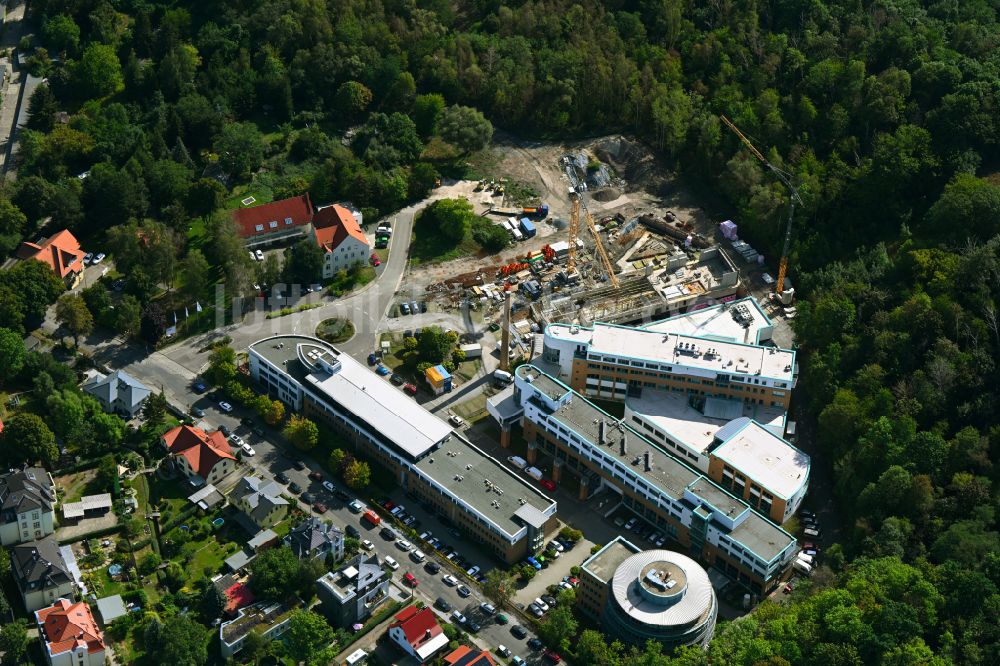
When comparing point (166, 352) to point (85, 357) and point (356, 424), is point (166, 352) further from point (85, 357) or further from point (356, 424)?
point (356, 424)

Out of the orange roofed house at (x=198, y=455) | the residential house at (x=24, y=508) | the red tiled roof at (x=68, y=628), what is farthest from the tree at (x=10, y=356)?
the red tiled roof at (x=68, y=628)

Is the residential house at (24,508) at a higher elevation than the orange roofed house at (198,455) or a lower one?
higher

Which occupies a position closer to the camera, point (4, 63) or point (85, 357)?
point (85, 357)

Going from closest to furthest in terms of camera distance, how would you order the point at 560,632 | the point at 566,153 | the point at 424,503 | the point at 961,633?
1. the point at 961,633
2. the point at 560,632
3. the point at 424,503
4. the point at 566,153

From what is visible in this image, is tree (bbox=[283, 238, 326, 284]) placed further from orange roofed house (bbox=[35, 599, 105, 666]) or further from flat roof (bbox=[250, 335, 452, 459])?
orange roofed house (bbox=[35, 599, 105, 666])

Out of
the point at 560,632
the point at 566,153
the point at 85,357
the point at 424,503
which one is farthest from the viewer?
the point at 566,153

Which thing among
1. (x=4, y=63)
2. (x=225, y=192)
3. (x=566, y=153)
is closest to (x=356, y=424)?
(x=225, y=192)

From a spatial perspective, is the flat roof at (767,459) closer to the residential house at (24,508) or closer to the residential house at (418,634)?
the residential house at (418,634)
